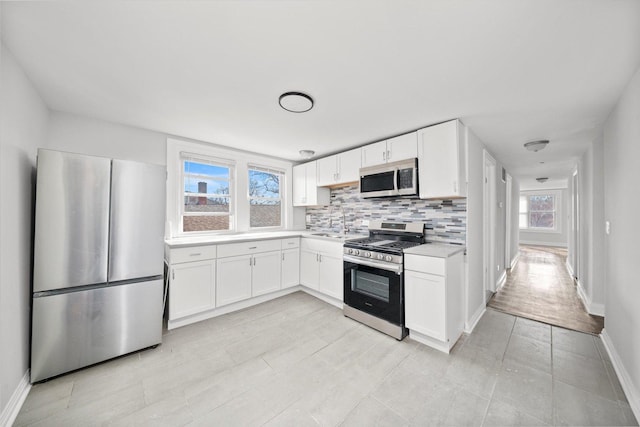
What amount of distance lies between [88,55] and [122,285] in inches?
71.5

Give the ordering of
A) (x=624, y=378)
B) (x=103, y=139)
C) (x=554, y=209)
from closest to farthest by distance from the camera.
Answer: (x=624, y=378)
(x=103, y=139)
(x=554, y=209)

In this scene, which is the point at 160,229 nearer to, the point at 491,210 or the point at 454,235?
the point at 454,235

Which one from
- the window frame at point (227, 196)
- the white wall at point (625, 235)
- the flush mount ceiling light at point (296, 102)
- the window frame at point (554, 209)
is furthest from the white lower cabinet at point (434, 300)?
the window frame at point (554, 209)

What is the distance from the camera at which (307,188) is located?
4246mm

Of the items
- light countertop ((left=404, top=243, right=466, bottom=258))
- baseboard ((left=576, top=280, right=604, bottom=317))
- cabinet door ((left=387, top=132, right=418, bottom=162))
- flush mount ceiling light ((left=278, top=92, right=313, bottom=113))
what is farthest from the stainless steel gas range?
baseboard ((left=576, top=280, right=604, bottom=317))

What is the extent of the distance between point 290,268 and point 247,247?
0.83 m

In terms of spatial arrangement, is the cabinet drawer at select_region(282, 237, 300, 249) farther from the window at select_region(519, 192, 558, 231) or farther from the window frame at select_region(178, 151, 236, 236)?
the window at select_region(519, 192, 558, 231)

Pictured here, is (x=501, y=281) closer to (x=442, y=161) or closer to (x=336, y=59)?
(x=442, y=161)

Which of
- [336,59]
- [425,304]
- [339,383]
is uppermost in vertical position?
[336,59]

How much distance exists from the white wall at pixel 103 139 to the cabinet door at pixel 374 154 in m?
2.69

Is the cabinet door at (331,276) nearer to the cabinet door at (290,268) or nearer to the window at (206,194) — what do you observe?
the cabinet door at (290,268)

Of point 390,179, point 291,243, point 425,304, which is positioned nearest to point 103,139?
point 291,243

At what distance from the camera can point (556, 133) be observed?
283cm

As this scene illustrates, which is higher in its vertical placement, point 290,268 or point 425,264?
point 425,264
